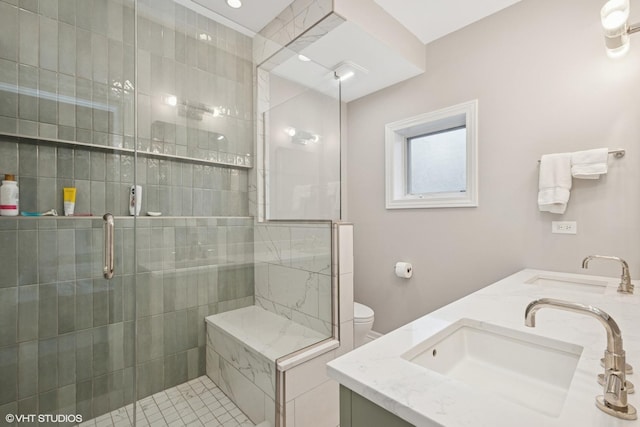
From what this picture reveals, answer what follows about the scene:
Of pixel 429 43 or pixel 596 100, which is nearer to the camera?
pixel 596 100

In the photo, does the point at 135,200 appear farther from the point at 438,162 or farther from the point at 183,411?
the point at 438,162

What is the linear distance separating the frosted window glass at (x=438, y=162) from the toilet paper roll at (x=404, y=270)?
673mm

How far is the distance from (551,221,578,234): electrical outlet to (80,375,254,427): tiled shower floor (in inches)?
82.0

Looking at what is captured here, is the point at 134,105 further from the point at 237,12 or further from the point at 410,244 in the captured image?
the point at 410,244

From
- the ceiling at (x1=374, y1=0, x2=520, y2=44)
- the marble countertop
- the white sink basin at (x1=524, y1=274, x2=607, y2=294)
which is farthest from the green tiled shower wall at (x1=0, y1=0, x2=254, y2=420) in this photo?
A: the white sink basin at (x1=524, y1=274, x2=607, y2=294)

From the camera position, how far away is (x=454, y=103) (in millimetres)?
2170

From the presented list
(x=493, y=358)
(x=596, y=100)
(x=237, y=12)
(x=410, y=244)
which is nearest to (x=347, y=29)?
(x=237, y=12)

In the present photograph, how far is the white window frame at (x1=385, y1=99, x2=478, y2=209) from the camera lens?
2074mm

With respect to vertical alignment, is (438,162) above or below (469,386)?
above

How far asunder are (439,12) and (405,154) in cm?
108

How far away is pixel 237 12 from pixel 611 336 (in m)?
2.51

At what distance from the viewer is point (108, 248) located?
58.0 inches

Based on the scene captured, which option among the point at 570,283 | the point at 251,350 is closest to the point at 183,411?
the point at 251,350

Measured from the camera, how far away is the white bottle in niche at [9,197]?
1335 mm
